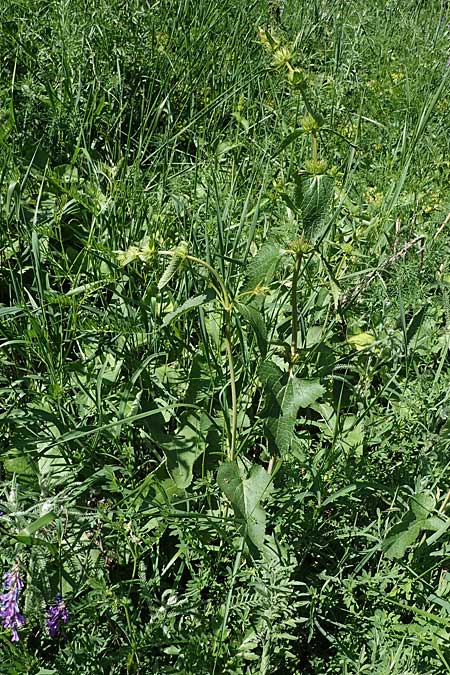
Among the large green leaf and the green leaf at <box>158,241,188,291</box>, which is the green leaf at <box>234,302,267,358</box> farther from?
the large green leaf

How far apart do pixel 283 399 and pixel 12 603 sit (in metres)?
0.62

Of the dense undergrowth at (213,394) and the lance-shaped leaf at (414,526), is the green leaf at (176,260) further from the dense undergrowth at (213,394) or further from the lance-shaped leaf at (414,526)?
the lance-shaped leaf at (414,526)

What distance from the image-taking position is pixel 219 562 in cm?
162

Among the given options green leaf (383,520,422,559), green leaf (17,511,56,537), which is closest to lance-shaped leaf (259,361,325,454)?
green leaf (383,520,422,559)

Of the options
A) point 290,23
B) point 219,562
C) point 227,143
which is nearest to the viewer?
point 219,562

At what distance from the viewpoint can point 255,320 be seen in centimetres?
151

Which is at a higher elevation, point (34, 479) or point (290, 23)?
point (290, 23)

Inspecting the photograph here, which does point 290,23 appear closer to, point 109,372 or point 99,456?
point 109,372

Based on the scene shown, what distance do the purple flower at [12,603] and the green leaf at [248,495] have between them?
1.41 ft

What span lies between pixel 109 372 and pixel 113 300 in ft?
0.90

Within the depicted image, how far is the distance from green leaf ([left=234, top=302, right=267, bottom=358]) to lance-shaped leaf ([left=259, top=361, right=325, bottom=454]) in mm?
47

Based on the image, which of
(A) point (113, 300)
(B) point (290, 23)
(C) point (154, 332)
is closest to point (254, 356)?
(C) point (154, 332)

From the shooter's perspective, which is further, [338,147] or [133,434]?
[338,147]

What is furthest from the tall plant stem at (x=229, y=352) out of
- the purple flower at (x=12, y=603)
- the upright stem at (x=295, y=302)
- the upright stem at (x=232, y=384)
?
the purple flower at (x=12, y=603)
